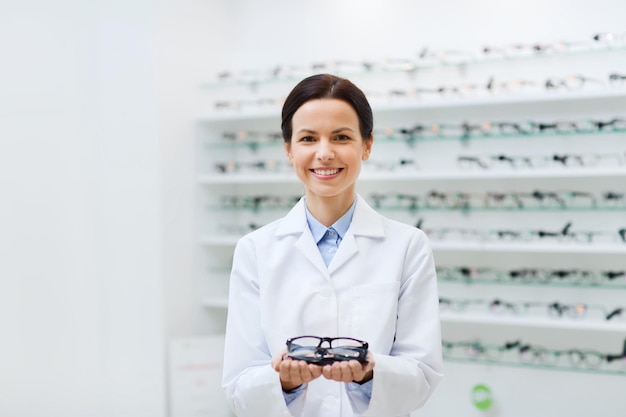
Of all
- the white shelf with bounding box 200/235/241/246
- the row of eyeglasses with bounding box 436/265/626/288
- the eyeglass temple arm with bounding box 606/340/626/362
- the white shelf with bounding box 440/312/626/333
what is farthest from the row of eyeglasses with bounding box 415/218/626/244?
the white shelf with bounding box 200/235/241/246

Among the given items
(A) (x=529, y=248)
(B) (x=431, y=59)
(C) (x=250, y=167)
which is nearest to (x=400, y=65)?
(B) (x=431, y=59)

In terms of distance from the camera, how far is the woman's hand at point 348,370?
4.41ft

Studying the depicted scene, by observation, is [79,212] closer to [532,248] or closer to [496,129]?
[496,129]

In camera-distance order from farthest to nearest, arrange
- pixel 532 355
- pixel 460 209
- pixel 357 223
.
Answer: pixel 460 209 → pixel 532 355 → pixel 357 223

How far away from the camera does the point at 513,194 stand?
4.23m

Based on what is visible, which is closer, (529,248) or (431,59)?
(529,248)

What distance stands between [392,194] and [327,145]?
10.00 ft

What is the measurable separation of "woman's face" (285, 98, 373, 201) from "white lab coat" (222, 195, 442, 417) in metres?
0.12

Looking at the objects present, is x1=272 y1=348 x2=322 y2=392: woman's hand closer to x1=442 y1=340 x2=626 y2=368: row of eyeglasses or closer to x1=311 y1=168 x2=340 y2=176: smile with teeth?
x1=311 y1=168 x2=340 y2=176: smile with teeth

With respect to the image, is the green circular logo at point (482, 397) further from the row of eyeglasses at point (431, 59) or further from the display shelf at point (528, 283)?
the row of eyeglasses at point (431, 59)

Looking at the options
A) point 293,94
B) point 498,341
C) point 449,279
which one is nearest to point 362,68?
point 449,279

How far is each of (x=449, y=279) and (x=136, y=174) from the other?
1.88 meters

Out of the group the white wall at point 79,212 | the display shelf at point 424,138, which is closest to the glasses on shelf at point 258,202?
the display shelf at point 424,138

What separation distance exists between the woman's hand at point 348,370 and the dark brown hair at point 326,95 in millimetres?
494
